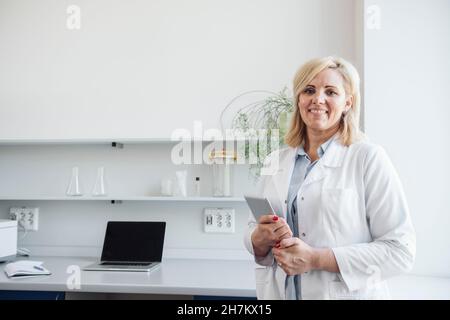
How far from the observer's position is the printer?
2.19m

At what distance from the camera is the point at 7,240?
2.23 metres

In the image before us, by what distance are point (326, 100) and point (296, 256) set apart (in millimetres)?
460

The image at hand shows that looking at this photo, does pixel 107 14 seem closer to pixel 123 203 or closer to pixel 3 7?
pixel 3 7

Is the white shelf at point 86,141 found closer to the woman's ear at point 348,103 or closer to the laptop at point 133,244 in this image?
the laptop at point 133,244

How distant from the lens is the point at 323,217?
3.82 feet

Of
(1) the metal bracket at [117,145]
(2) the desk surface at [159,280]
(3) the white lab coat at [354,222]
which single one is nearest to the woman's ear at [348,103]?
(3) the white lab coat at [354,222]

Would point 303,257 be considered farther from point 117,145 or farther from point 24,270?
point 117,145

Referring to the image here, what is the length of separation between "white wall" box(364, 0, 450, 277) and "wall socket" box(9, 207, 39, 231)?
1.98 m

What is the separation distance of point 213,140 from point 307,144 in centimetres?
97

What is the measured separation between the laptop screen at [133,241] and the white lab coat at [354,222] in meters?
1.10

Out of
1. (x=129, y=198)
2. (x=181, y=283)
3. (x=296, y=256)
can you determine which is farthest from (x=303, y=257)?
(x=129, y=198)

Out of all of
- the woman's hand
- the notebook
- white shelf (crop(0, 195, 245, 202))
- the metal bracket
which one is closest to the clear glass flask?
white shelf (crop(0, 195, 245, 202))

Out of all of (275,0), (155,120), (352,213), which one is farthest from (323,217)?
(275,0)

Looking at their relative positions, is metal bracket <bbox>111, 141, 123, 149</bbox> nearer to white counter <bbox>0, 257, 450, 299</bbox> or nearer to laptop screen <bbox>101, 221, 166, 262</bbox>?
laptop screen <bbox>101, 221, 166, 262</bbox>
